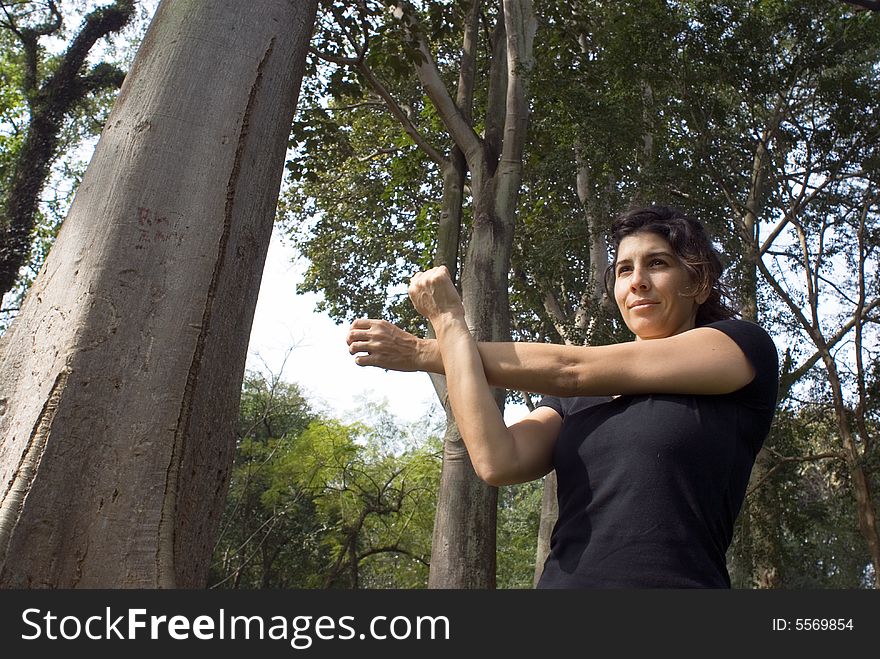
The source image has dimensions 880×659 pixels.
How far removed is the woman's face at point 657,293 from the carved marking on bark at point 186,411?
3.09ft

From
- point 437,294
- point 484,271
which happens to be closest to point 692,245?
point 437,294

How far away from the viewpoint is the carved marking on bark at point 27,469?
5.57 feet

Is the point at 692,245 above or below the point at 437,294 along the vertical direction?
above

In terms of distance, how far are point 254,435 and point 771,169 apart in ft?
44.5

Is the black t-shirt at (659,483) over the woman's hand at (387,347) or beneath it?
beneath

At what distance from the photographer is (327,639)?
1.47 m

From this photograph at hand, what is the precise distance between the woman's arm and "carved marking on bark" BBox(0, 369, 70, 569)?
2.91 ft

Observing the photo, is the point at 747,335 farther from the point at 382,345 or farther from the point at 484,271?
the point at 484,271

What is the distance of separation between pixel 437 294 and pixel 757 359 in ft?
2.05

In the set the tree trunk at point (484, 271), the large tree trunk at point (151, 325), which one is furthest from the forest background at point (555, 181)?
the large tree trunk at point (151, 325)

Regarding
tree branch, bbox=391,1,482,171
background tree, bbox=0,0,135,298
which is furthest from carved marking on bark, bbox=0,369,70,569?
background tree, bbox=0,0,135,298

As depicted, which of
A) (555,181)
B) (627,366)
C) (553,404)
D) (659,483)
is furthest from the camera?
(555,181)

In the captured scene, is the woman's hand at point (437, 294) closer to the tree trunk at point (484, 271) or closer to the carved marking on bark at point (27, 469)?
the carved marking on bark at point (27, 469)

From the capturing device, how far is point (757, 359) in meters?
1.63
